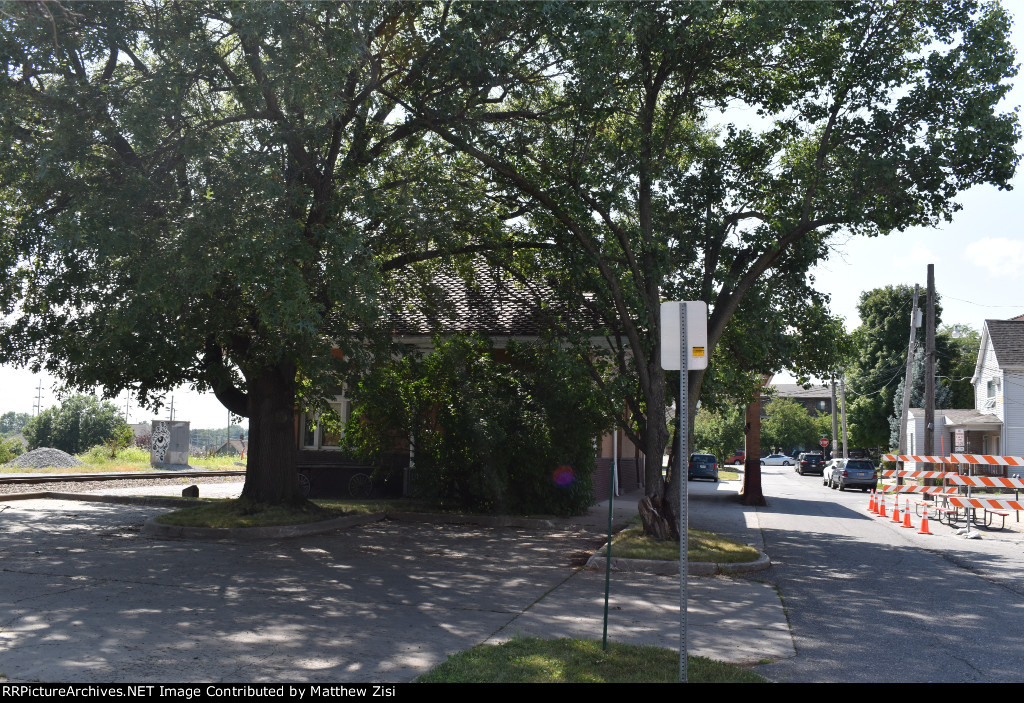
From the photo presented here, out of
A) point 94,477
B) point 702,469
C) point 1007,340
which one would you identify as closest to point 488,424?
point 94,477

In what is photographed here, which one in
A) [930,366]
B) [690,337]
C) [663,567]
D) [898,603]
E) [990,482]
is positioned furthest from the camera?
[930,366]

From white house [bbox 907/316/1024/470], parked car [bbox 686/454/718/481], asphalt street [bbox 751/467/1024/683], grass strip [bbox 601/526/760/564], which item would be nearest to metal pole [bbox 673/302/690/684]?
asphalt street [bbox 751/467/1024/683]

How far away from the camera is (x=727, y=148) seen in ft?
48.8

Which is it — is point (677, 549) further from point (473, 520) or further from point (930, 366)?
point (930, 366)

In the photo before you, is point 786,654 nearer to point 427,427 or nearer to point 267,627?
point 267,627

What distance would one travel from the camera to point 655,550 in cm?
1229

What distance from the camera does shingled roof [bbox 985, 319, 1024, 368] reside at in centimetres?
4344

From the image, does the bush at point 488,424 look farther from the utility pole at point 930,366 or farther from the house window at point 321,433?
the utility pole at point 930,366

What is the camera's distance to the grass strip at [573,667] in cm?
572

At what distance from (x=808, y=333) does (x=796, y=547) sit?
432cm

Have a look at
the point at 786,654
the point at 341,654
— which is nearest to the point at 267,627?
the point at 341,654

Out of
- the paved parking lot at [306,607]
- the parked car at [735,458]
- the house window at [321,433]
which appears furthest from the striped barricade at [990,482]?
the parked car at [735,458]

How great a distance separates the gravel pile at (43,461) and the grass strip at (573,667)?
115 ft

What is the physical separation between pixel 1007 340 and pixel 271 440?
43374mm
